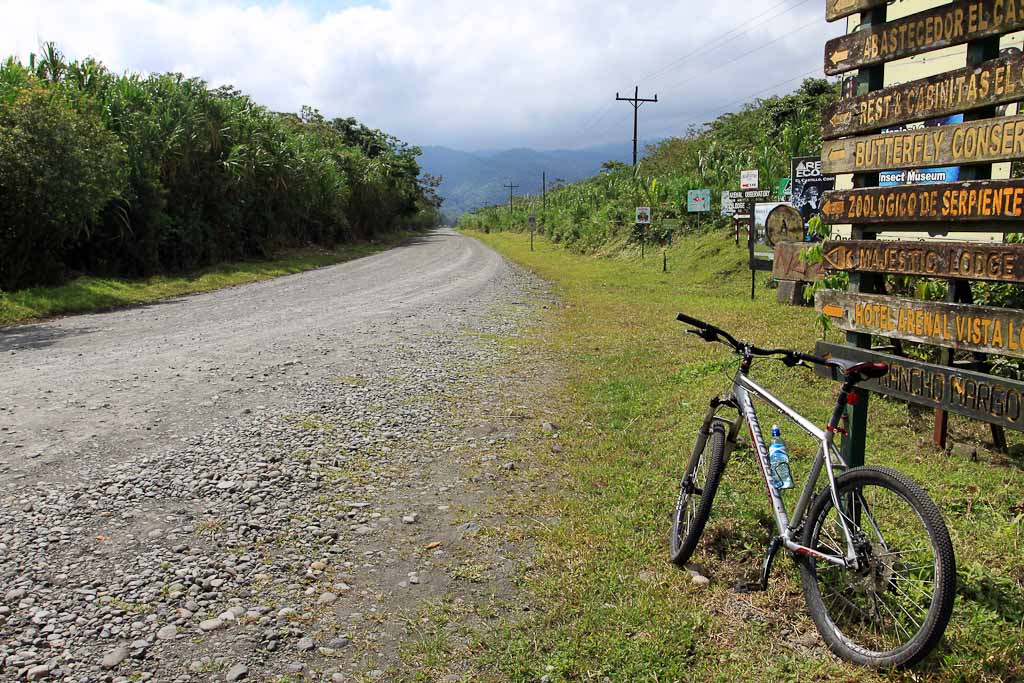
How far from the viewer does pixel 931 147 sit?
3.61 meters

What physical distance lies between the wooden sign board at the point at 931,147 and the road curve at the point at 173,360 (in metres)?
5.14

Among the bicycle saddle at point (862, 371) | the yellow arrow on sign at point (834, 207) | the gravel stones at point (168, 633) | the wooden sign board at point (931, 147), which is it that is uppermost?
the wooden sign board at point (931, 147)

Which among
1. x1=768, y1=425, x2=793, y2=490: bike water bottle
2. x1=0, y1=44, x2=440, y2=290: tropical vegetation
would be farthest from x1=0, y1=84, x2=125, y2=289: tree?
x1=768, y1=425, x2=793, y2=490: bike water bottle

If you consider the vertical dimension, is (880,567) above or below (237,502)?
above

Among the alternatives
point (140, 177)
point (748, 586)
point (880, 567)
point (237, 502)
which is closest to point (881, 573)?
Result: point (880, 567)

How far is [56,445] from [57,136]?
12252 mm

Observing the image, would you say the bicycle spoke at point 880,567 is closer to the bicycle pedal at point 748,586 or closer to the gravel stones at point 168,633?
the bicycle pedal at point 748,586

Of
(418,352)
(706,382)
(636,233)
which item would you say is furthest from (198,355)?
(636,233)

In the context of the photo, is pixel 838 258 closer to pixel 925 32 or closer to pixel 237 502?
pixel 925 32

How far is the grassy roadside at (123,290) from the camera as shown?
568 inches

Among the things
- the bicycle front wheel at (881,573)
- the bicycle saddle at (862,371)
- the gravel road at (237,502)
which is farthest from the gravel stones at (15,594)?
the bicycle saddle at (862,371)

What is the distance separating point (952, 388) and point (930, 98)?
4.56 feet

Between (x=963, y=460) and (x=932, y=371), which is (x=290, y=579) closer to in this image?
(x=932, y=371)

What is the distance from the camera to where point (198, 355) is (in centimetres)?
952
